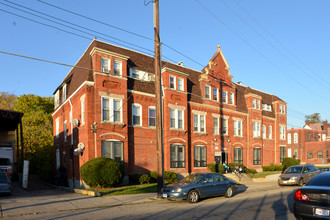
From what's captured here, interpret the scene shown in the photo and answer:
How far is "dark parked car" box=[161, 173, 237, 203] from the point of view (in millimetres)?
13516

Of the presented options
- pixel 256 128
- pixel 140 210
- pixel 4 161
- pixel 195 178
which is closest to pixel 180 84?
pixel 195 178

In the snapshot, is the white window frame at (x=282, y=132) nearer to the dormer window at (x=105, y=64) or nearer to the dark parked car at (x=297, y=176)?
Answer: the dark parked car at (x=297, y=176)

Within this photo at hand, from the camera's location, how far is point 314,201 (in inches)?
310

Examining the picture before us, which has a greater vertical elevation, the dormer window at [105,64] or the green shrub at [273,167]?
the dormer window at [105,64]

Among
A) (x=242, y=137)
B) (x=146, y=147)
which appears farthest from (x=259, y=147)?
(x=146, y=147)

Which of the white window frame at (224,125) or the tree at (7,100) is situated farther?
the tree at (7,100)

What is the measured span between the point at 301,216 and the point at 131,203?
25.9ft

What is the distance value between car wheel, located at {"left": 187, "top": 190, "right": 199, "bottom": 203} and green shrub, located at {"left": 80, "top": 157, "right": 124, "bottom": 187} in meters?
6.83

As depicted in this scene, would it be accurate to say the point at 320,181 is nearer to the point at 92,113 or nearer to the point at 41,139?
the point at 92,113

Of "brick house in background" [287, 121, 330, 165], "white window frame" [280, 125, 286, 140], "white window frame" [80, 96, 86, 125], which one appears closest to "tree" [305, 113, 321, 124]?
"brick house in background" [287, 121, 330, 165]

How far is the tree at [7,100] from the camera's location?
164 ft

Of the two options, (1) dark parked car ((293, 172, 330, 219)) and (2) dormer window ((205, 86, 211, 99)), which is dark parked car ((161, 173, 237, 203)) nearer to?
(1) dark parked car ((293, 172, 330, 219))

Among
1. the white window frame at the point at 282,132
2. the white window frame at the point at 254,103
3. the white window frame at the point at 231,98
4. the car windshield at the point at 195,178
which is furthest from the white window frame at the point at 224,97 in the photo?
the car windshield at the point at 195,178

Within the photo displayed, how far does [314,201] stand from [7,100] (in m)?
53.6
